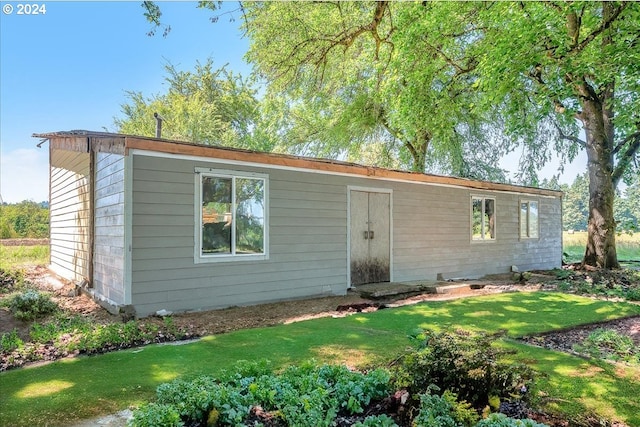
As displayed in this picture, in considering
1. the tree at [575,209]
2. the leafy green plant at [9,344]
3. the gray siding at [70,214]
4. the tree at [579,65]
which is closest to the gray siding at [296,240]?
the leafy green plant at [9,344]

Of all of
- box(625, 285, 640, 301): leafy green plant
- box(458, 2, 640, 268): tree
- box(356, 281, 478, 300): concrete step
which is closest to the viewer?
box(625, 285, 640, 301): leafy green plant

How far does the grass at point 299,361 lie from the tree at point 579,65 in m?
4.99

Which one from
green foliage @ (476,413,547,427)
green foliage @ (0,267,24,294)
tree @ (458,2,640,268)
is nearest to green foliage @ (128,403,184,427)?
green foliage @ (476,413,547,427)

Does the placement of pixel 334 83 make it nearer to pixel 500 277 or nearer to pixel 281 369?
pixel 500 277

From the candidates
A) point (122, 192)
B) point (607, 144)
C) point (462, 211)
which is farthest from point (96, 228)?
point (607, 144)

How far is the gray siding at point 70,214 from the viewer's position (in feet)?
27.4

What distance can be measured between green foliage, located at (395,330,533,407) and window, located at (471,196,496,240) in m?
9.17

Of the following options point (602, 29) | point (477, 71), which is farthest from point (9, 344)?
point (602, 29)

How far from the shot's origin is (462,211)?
1098 cm

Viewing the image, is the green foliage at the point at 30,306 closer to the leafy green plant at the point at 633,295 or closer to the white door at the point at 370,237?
the white door at the point at 370,237

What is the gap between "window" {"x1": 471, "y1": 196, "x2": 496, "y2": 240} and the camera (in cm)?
1138

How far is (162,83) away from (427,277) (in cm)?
2425

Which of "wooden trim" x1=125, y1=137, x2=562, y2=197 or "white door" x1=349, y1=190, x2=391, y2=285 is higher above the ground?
"wooden trim" x1=125, y1=137, x2=562, y2=197

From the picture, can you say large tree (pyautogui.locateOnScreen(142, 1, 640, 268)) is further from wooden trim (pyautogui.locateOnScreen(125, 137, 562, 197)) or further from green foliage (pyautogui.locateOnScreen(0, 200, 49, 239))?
green foliage (pyautogui.locateOnScreen(0, 200, 49, 239))
